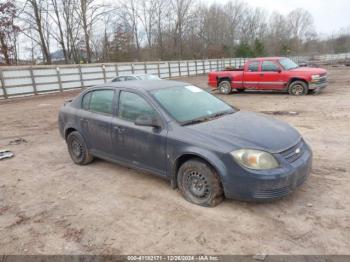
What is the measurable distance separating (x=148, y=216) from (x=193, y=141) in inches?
41.5

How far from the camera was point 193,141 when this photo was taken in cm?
357

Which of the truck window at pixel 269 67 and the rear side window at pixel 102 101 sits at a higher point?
the truck window at pixel 269 67

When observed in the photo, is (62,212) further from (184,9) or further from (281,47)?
(281,47)

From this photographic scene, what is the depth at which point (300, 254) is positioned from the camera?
269 cm

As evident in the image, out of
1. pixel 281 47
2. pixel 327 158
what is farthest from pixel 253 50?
pixel 327 158

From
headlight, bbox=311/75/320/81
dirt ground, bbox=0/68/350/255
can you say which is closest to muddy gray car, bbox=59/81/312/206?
dirt ground, bbox=0/68/350/255

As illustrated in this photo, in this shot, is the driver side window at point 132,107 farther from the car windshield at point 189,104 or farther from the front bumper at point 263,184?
the front bumper at point 263,184

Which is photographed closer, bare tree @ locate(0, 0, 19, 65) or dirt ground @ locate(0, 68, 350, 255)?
dirt ground @ locate(0, 68, 350, 255)

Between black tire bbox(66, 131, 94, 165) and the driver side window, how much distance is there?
1.21 m

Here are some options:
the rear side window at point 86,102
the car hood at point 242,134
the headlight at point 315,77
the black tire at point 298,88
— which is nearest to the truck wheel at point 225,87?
the black tire at point 298,88

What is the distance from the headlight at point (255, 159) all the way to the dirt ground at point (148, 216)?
0.59 m

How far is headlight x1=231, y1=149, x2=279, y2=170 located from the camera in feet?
10.7

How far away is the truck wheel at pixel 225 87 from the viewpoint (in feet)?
48.5

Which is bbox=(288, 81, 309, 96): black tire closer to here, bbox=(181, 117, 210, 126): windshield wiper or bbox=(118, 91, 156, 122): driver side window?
bbox=(181, 117, 210, 126): windshield wiper
